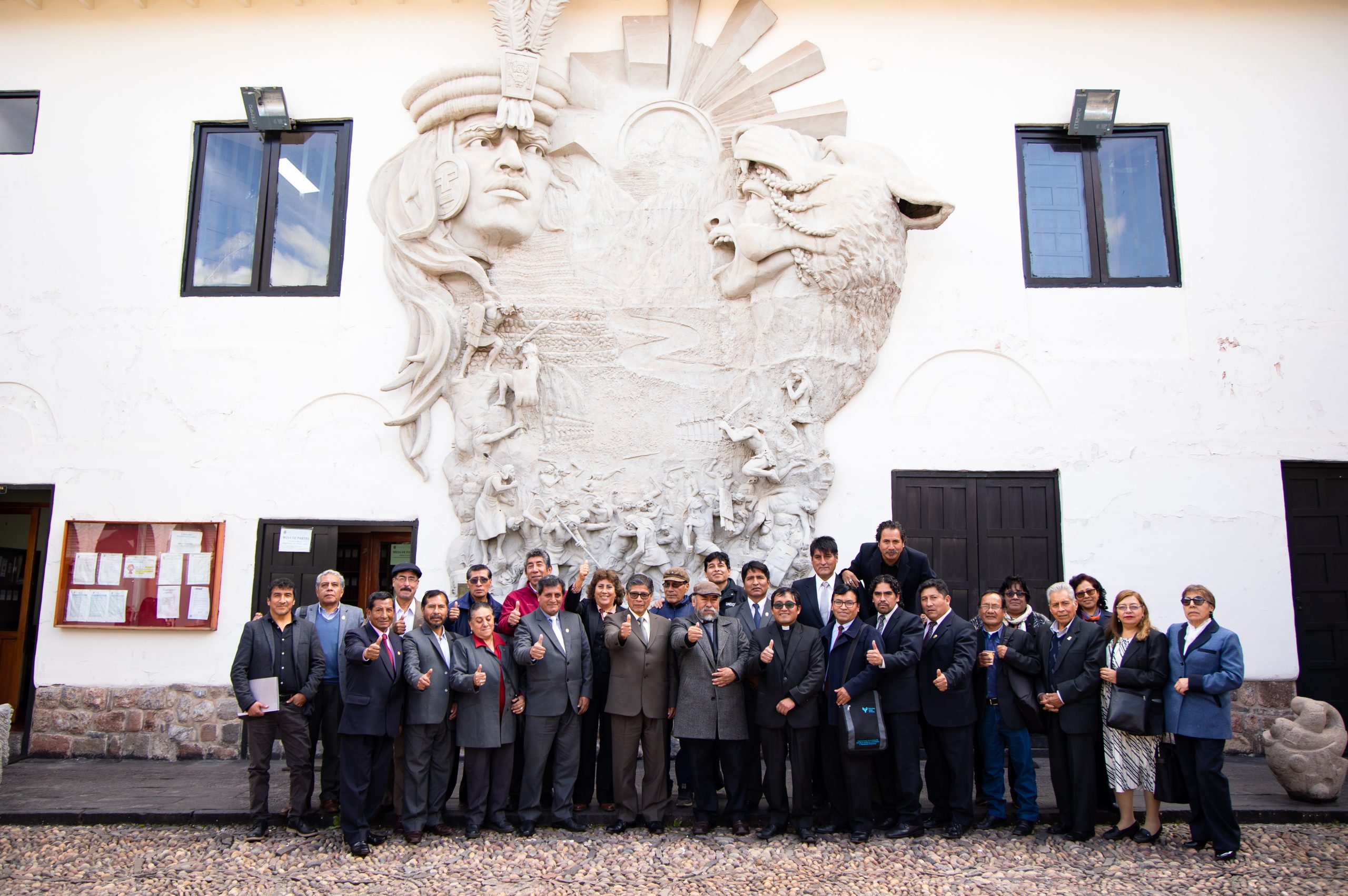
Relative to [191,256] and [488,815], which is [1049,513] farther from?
[191,256]

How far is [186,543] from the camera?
22.3 ft

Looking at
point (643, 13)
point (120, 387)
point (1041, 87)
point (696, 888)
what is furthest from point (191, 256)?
point (1041, 87)

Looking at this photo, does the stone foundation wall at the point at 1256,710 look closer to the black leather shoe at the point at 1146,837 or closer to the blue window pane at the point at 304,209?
the black leather shoe at the point at 1146,837

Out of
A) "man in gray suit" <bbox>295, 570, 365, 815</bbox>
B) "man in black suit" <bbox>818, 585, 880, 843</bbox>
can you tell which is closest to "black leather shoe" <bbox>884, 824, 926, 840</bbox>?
"man in black suit" <bbox>818, 585, 880, 843</bbox>

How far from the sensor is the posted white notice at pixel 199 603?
22.0ft

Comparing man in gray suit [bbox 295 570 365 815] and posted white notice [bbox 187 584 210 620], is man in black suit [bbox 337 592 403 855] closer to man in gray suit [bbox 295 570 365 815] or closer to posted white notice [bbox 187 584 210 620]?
man in gray suit [bbox 295 570 365 815]

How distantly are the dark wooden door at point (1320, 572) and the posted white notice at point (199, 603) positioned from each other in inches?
319

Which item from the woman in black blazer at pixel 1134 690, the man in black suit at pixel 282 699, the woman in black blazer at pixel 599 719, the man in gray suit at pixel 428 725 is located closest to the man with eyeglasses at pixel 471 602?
the man in gray suit at pixel 428 725

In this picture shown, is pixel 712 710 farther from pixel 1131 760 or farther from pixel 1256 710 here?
pixel 1256 710

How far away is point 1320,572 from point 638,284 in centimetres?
560

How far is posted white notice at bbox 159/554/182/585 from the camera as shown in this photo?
6.76 meters

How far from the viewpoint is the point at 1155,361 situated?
683 cm

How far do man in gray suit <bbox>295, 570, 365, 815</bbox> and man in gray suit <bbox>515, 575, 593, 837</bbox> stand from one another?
1.06 m

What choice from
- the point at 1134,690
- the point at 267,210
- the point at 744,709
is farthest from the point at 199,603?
the point at 1134,690
